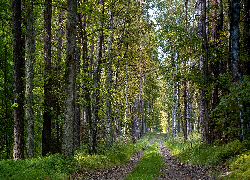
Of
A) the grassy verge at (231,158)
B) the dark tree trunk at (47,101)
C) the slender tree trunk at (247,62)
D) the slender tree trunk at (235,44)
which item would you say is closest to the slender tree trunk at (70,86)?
the dark tree trunk at (47,101)

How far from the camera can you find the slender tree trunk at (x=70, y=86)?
976cm

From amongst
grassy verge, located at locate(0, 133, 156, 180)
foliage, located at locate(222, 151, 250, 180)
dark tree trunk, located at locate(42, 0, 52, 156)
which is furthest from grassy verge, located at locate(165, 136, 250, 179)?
dark tree trunk, located at locate(42, 0, 52, 156)

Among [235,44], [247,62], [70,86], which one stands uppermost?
[235,44]

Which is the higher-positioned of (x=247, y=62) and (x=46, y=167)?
(x=247, y=62)

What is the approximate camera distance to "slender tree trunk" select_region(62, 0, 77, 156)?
32.0ft

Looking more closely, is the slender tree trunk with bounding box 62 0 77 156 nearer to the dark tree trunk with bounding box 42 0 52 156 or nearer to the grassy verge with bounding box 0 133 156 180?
the grassy verge with bounding box 0 133 156 180

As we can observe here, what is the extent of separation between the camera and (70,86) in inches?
389

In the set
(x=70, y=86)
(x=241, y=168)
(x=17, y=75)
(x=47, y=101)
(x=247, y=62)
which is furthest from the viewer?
(x=47, y=101)

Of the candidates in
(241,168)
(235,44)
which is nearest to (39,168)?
(241,168)

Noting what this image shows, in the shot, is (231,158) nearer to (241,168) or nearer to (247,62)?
(241,168)

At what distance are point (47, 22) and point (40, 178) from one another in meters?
7.79

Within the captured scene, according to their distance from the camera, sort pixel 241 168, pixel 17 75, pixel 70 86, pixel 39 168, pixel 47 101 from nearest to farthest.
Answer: pixel 241 168 → pixel 39 168 → pixel 70 86 → pixel 17 75 → pixel 47 101

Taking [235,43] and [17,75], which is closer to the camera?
[235,43]

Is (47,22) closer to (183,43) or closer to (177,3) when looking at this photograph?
(183,43)
